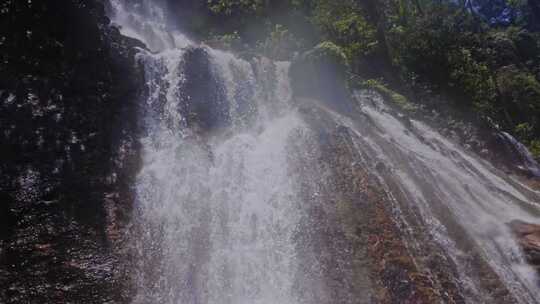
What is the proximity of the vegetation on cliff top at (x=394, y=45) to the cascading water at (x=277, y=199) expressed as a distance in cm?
553

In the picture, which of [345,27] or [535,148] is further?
[345,27]

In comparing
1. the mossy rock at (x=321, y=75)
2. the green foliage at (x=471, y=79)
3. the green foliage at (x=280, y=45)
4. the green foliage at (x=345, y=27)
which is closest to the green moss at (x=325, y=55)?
the mossy rock at (x=321, y=75)

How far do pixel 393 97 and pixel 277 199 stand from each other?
10449 mm

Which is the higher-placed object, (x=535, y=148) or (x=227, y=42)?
(x=227, y=42)

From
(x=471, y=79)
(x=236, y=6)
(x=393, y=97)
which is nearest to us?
(x=393, y=97)

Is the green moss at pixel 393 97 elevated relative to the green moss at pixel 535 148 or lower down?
elevated

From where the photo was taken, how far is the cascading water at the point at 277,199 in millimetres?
8977

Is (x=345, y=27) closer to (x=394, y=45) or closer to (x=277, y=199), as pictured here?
(x=394, y=45)

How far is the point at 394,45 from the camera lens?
2295 cm

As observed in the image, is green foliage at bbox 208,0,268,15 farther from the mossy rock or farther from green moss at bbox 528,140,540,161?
green moss at bbox 528,140,540,161

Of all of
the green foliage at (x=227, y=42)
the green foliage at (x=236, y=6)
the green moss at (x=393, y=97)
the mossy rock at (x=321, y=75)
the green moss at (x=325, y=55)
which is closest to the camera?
the mossy rock at (x=321, y=75)

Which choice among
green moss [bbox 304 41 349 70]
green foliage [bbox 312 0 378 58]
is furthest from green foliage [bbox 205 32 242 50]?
green moss [bbox 304 41 349 70]

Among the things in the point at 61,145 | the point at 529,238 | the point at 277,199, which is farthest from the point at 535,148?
the point at 61,145

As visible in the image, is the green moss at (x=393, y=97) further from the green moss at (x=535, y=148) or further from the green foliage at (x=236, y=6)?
the green foliage at (x=236, y=6)
